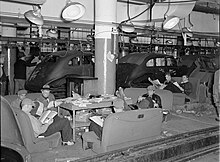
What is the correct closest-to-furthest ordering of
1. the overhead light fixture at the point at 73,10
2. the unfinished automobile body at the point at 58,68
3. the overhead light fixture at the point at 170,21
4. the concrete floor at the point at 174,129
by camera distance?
1. the concrete floor at the point at 174,129
2. the overhead light fixture at the point at 73,10
3. the overhead light fixture at the point at 170,21
4. the unfinished automobile body at the point at 58,68

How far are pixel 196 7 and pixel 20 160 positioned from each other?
880 centimetres

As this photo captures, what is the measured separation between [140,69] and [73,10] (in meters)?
4.71

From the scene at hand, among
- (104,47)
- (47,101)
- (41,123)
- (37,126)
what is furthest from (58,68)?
(37,126)

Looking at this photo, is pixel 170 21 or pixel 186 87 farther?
pixel 186 87

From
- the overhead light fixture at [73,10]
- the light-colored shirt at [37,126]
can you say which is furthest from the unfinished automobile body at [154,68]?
the light-colored shirt at [37,126]

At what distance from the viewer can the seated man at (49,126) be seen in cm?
562

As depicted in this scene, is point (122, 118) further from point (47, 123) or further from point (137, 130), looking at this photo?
point (47, 123)

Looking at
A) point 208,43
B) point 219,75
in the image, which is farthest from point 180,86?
point 208,43

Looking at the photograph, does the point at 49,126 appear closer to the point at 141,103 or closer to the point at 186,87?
the point at 141,103

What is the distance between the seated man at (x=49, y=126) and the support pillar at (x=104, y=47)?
2240 mm

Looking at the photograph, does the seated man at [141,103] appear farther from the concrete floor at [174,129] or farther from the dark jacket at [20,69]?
the dark jacket at [20,69]

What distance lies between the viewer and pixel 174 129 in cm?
760

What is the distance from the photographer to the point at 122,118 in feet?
17.8

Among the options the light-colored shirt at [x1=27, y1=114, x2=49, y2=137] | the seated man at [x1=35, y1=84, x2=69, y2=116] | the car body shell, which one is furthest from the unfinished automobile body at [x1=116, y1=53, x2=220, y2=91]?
the car body shell
